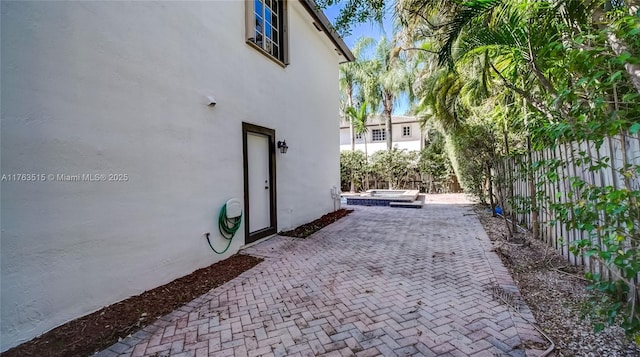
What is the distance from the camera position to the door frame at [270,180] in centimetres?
604

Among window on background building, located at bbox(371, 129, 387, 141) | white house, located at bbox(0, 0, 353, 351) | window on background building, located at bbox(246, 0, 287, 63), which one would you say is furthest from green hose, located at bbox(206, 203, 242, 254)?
window on background building, located at bbox(371, 129, 387, 141)

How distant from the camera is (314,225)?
8.56 meters

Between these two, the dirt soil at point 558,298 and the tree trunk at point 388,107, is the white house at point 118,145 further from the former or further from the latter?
the tree trunk at point 388,107

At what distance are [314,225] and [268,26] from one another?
5.48m

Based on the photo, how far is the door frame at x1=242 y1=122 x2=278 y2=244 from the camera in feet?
19.8

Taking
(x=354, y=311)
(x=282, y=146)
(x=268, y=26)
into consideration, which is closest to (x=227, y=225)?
(x=282, y=146)

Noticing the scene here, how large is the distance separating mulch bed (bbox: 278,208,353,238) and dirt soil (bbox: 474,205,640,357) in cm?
426

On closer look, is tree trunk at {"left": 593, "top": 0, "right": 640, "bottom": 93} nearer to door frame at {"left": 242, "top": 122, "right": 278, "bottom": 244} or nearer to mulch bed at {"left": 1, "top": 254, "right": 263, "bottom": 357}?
mulch bed at {"left": 1, "top": 254, "right": 263, "bottom": 357}

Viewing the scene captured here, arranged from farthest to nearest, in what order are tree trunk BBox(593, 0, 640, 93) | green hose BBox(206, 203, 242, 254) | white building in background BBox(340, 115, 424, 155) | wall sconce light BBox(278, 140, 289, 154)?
1. white building in background BBox(340, 115, 424, 155)
2. wall sconce light BBox(278, 140, 289, 154)
3. green hose BBox(206, 203, 242, 254)
4. tree trunk BBox(593, 0, 640, 93)

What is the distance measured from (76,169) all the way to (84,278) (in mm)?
1229

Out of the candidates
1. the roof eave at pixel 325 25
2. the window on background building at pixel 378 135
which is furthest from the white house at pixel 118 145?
the window on background building at pixel 378 135

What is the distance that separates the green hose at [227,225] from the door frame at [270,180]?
17.2 inches

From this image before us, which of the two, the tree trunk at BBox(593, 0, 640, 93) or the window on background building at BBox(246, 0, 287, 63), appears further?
the window on background building at BBox(246, 0, 287, 63)

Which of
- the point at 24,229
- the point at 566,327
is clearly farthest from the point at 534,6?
the point at 24,229
